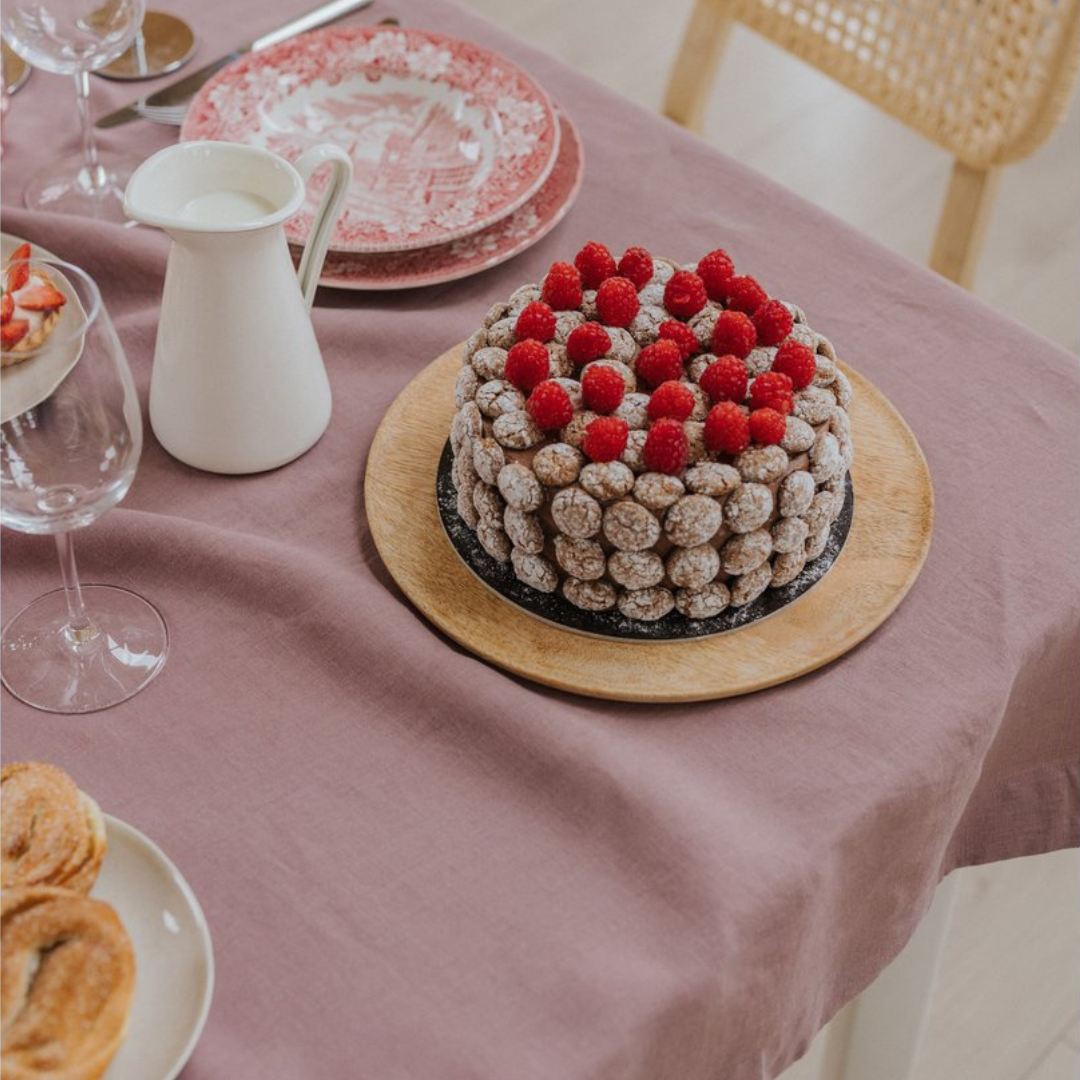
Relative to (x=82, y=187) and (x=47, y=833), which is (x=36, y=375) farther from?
(x=82, y=187)

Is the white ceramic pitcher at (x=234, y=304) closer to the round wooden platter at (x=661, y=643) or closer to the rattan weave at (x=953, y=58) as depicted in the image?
the round wooden platter at (x=661, y=643)

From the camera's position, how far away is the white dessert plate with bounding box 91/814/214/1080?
2.12 feet

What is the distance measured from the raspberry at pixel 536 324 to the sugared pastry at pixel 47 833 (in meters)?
0.39

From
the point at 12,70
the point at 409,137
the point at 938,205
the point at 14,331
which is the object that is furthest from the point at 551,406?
the point at 938,205

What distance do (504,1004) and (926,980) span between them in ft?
1.93

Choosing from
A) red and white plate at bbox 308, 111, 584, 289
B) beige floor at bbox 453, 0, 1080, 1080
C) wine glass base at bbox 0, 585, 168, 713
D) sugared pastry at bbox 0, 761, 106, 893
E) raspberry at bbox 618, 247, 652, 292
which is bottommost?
beige floor at bbox 453, 0, 1080, 1080

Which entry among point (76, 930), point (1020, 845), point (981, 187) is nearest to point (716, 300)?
point (1020, 845)

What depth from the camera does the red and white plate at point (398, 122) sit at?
1.13 meters

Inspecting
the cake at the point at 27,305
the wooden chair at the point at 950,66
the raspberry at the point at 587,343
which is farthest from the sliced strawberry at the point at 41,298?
the wooden chair at the point at 950,66

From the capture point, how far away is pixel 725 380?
0.85m

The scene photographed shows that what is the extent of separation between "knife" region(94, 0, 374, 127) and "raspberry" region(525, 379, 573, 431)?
600 mm

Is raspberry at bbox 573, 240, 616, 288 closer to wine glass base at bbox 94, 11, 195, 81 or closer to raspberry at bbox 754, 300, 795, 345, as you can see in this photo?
raspberry at bbox 754, 300, 795, 345

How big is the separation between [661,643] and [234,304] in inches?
13.4

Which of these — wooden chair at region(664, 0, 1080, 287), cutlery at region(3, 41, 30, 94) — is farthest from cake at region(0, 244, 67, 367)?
wooden chair at region(664, 0, 1080, 287)
